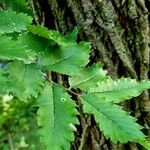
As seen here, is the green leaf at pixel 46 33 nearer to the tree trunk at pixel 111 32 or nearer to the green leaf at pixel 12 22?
the green leaf at pixel 12 22

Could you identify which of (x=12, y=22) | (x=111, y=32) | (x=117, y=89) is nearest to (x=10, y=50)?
(x=12, y=22)

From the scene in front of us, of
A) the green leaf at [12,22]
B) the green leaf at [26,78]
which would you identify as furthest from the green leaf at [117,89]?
the green leaf at [12,22]

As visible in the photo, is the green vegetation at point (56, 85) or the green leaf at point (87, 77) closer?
the green vegetation at point (56, 85)

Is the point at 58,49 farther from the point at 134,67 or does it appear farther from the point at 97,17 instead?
the point at 134,67

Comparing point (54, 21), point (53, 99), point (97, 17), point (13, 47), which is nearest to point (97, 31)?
point (97, 17)

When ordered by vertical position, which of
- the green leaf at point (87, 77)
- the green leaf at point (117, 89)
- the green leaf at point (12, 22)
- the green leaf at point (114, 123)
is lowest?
the green leaf at point (114, 123)

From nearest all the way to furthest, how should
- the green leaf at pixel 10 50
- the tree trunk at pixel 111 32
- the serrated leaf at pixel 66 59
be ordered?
the green leaf at pixel 10 50
the serrated leaf at pixel 66 59
the tree trunk at pixel 111 32

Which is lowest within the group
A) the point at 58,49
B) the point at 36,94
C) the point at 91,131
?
the point at 91,131
